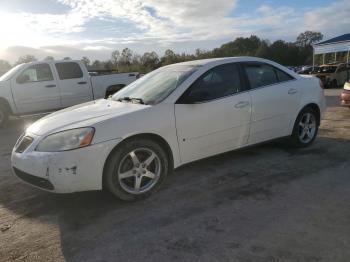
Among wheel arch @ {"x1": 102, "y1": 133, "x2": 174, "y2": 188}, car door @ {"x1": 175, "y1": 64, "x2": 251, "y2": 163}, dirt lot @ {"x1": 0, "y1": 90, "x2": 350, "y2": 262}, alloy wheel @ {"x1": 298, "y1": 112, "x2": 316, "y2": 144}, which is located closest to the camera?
dirt lot @ {"x1": 0, "y1": 90, "x2": 350, "y2": 262}

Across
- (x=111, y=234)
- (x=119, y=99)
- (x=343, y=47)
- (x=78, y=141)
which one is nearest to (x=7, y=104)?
(x=119, y=99)

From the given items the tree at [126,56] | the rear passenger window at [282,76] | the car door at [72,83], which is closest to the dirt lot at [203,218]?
the rear passenger window at [282,76]

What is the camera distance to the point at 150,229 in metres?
3.32

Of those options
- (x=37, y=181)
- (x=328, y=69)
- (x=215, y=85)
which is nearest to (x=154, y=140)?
(x=215, y=85)

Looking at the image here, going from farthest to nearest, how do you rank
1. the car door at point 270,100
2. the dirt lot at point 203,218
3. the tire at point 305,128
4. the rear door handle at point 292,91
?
the tire at point 305,128 < the rear door handle at point 292,91 < the car door at point 270,100 < the dirt lot at point 203,218


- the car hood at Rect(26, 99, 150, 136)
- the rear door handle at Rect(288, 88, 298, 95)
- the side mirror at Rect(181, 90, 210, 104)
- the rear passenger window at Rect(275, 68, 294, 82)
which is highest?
the rear passenger window at Rect(275, 68, 294, 82)

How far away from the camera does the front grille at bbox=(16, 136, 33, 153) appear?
3.90m

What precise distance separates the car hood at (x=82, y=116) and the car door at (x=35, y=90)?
583 cm

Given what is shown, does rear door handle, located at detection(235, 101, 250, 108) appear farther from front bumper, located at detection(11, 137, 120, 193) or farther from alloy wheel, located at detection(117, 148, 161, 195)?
front bumper, located at detection(11, 137, 120, 193)

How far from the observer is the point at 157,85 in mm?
4715

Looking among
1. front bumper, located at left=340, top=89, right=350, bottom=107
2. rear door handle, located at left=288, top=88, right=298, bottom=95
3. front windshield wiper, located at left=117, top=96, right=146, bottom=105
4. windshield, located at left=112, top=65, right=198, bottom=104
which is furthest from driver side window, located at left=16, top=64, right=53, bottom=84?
front bumper, located at left=340, top=89, right=350, bottom=107

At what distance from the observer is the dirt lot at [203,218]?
2917mm

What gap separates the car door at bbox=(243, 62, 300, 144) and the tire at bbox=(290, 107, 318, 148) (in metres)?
0.18

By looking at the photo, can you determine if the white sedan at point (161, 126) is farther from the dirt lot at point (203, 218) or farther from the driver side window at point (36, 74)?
the driver side window at point (36, 74)
